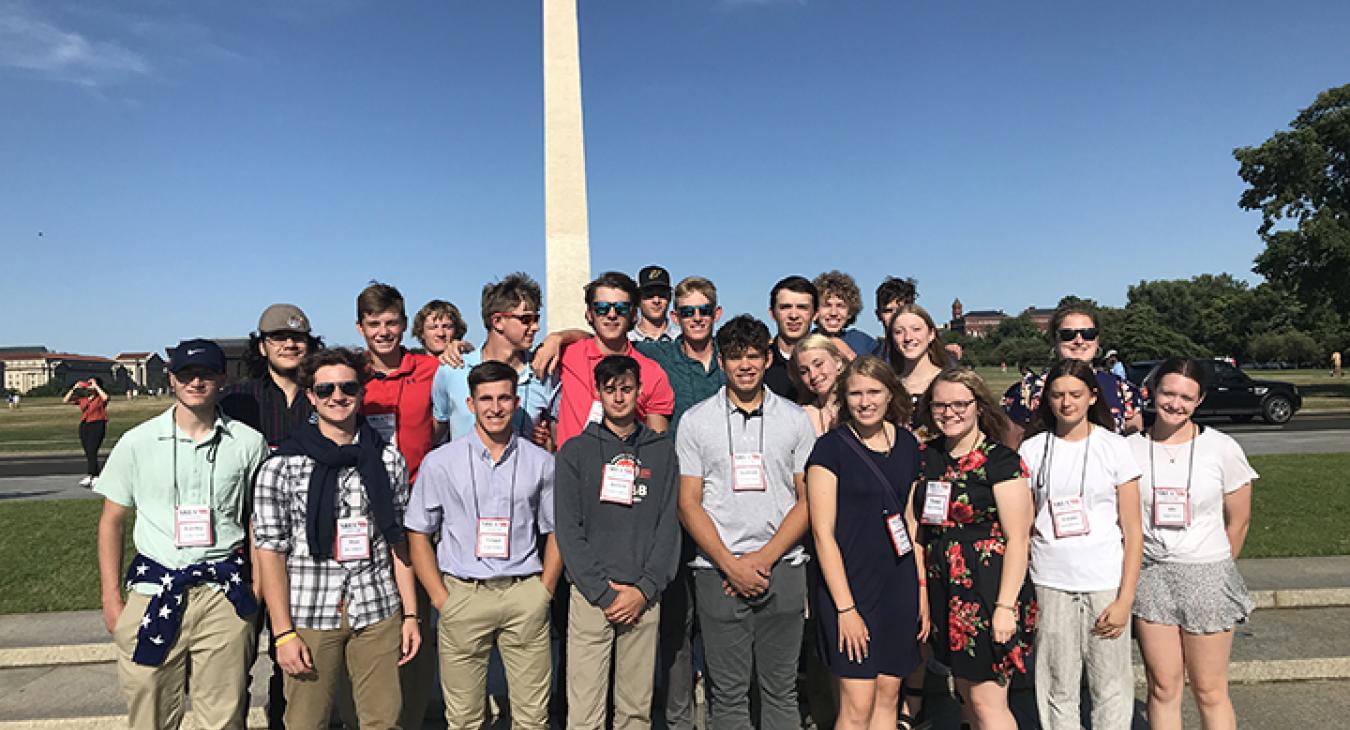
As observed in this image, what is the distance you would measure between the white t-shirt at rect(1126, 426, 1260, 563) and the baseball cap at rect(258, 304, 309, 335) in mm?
3804

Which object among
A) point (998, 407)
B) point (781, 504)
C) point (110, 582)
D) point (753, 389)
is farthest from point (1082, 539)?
point (110, 582)

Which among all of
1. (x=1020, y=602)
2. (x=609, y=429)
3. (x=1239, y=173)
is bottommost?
(x=1020, y=602)

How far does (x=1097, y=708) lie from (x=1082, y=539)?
725 millimetres

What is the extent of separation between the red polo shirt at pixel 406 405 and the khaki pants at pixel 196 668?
1030 millimetres

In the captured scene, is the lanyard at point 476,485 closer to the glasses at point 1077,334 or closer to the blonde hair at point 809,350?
the blonde hair at point 809,350

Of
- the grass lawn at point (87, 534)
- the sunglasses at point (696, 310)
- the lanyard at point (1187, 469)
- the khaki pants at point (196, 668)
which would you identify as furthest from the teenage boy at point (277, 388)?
the grass lawn at point (87, 534)

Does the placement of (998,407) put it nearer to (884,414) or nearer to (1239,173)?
(884,414)

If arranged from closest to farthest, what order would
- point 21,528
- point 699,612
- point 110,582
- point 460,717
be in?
1. point 110,582
2. point 460,717
3. point 699,612
4. point 21,528

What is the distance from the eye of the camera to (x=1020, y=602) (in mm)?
3127

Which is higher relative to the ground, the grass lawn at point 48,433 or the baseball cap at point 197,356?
the baseball cap at point 197,356

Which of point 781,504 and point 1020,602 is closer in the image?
point 1020,602

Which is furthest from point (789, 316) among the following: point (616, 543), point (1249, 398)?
point (1249, 398)

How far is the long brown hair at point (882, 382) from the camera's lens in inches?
124

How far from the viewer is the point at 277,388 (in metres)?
3.64
